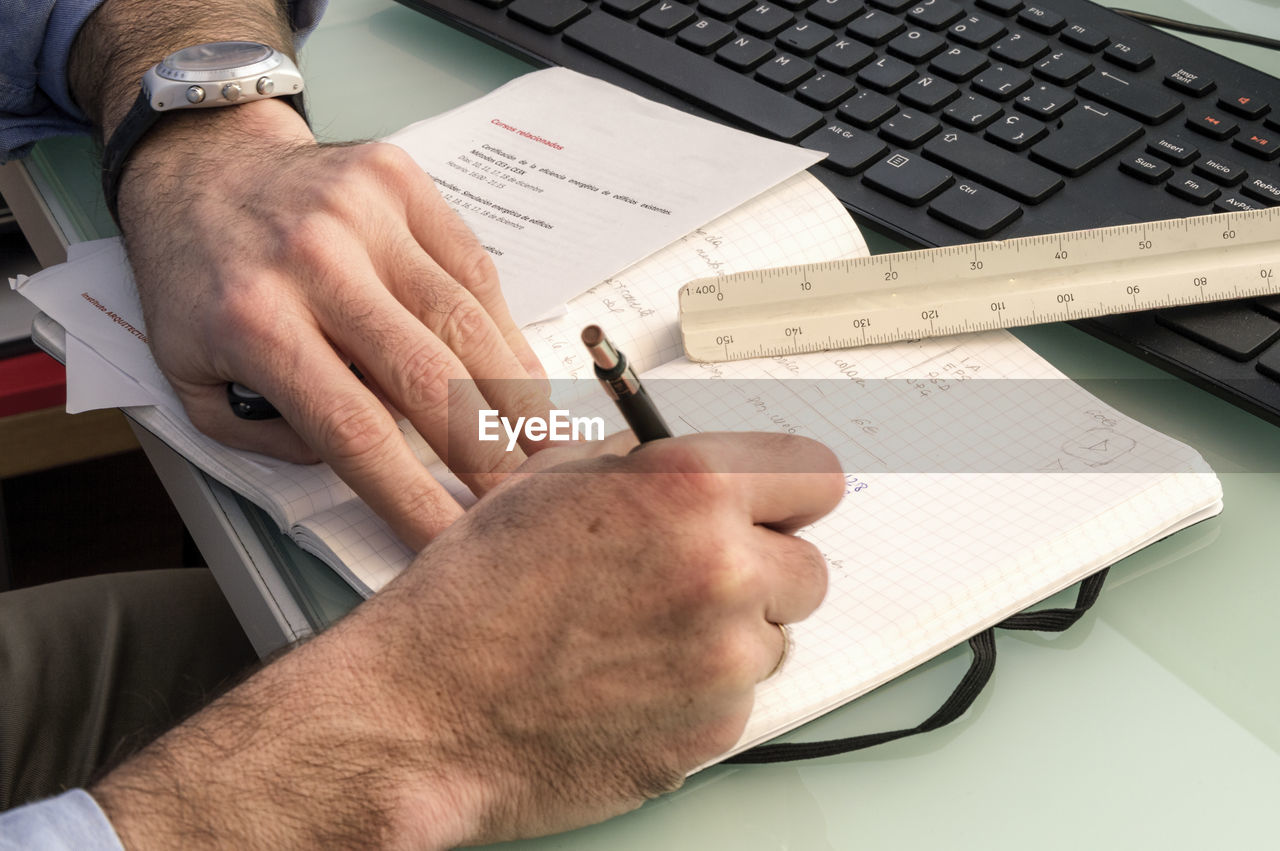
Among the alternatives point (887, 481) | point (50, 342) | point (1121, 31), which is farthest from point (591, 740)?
point (1121, 31)

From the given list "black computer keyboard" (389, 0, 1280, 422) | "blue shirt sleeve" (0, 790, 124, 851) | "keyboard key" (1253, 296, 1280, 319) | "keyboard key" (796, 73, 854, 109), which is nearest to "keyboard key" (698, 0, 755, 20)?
"black computer keyboard" (389, 0, 1280, 422)

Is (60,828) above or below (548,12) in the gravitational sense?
below

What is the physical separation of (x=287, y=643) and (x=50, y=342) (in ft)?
0.91

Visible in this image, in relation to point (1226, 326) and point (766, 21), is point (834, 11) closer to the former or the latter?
point (766, 21)

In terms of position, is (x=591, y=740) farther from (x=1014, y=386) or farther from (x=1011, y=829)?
(x=1014, y=386)

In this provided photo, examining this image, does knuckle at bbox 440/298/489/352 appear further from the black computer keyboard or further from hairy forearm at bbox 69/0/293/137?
hairy forearm at bbox 69/0/293/137

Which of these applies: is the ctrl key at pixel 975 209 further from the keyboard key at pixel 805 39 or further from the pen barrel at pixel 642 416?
the pen barrel at pixel 642 416

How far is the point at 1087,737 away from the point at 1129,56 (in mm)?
532

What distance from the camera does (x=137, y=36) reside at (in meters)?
0.86

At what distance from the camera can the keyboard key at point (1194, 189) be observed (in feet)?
2.24

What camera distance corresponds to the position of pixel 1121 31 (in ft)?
2.72

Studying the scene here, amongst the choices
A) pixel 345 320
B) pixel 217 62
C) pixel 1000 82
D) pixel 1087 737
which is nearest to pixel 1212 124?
pixel 1000 82

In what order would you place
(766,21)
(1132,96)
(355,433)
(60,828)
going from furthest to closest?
(766,21), (1132,96), (355,433), (60,828)

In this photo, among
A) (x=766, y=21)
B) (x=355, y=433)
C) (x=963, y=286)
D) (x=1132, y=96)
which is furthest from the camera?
(x=766, y=21)
